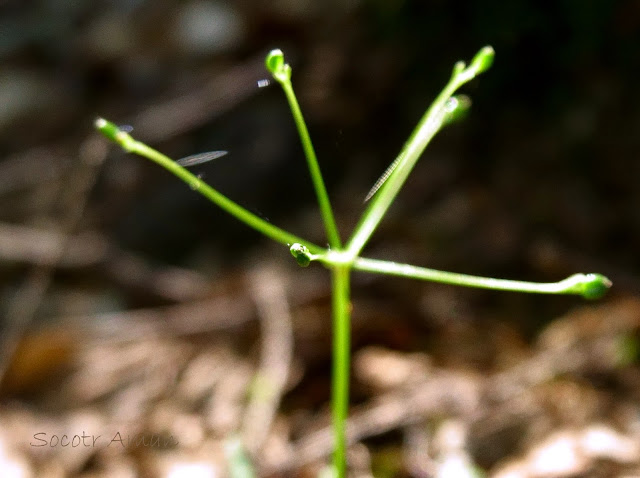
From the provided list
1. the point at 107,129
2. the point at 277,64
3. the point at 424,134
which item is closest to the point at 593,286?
the point at 424,134

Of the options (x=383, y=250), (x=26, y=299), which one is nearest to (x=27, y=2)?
(x=26, y=299)

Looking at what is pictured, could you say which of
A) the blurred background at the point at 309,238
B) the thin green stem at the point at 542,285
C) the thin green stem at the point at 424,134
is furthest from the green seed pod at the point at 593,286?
the blurred background at the point at 309,238

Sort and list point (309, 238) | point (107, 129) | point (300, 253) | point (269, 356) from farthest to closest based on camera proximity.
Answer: point (309, 238)
point (269, 356)
point (107, 129)
point (300, 253)

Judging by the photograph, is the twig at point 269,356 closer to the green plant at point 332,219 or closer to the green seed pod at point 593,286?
the green plant at point 332,219

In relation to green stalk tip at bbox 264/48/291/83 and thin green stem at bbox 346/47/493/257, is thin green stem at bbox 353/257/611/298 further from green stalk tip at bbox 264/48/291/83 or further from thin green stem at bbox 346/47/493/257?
green stalk tip at bbox 264/48/291/83

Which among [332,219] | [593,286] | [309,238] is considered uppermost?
[309,238]

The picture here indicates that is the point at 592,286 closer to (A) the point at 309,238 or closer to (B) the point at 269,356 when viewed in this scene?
(B) the point at 269,356

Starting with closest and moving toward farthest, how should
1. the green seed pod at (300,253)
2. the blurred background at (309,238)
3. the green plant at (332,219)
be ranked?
the green seed pod at (300,253), the green plant at (332,219), the blurred background at (309,238)

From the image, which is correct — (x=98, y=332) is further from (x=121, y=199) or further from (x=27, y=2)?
(x=27, y=2)
